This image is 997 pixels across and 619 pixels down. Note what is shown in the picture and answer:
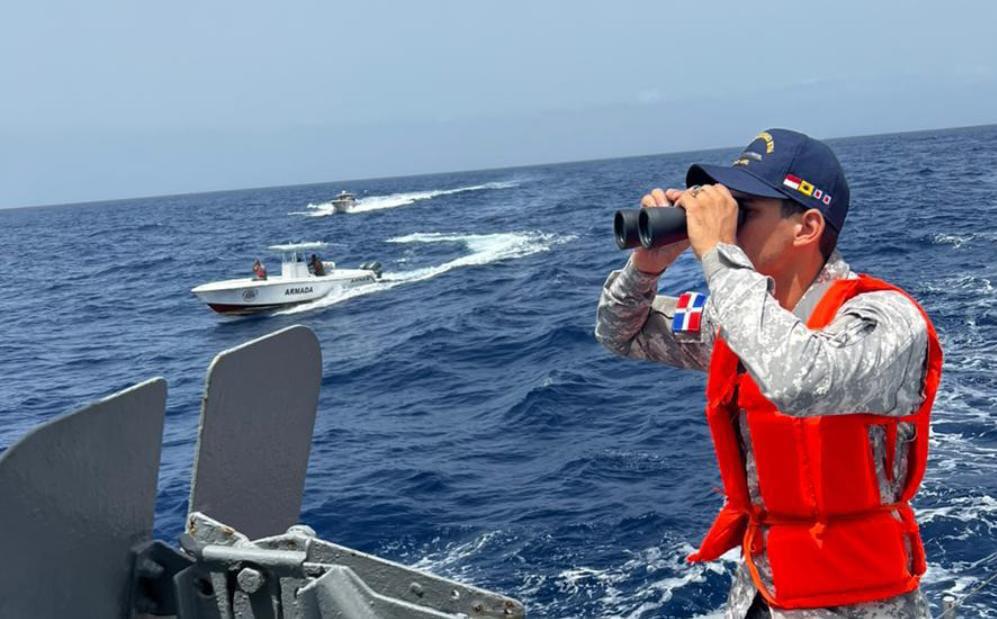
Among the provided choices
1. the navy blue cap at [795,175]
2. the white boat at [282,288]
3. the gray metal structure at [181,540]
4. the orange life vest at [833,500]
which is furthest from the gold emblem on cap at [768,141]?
the white boat at [282,288]

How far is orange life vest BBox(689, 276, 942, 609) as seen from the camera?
208 centimetres

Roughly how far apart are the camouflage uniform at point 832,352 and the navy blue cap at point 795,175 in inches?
6.1

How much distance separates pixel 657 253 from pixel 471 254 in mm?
31337

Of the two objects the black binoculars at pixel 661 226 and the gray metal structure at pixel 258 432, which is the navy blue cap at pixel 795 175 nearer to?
the black binoculars at pixel 661 226

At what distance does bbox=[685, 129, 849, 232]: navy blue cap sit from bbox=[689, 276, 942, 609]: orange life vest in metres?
0.21

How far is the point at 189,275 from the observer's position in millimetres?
38406

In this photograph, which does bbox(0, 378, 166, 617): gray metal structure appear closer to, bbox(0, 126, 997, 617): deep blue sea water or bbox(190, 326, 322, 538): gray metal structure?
bbox(190, 326, 322, 538): gray metal structure

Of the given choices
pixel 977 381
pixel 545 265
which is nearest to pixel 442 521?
pixel 977 381

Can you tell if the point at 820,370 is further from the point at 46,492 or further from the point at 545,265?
the point at 545,265

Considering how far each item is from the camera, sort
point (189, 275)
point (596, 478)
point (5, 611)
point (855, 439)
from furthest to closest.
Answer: point (189, 275), point (596, 478), point (855, 439), point (5, 611)

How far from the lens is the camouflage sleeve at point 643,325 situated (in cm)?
266

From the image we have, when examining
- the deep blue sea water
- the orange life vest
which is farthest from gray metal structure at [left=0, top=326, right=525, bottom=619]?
the deep blue sea water

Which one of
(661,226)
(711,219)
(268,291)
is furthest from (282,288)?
(711,219)

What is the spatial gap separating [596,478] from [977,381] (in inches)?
186
